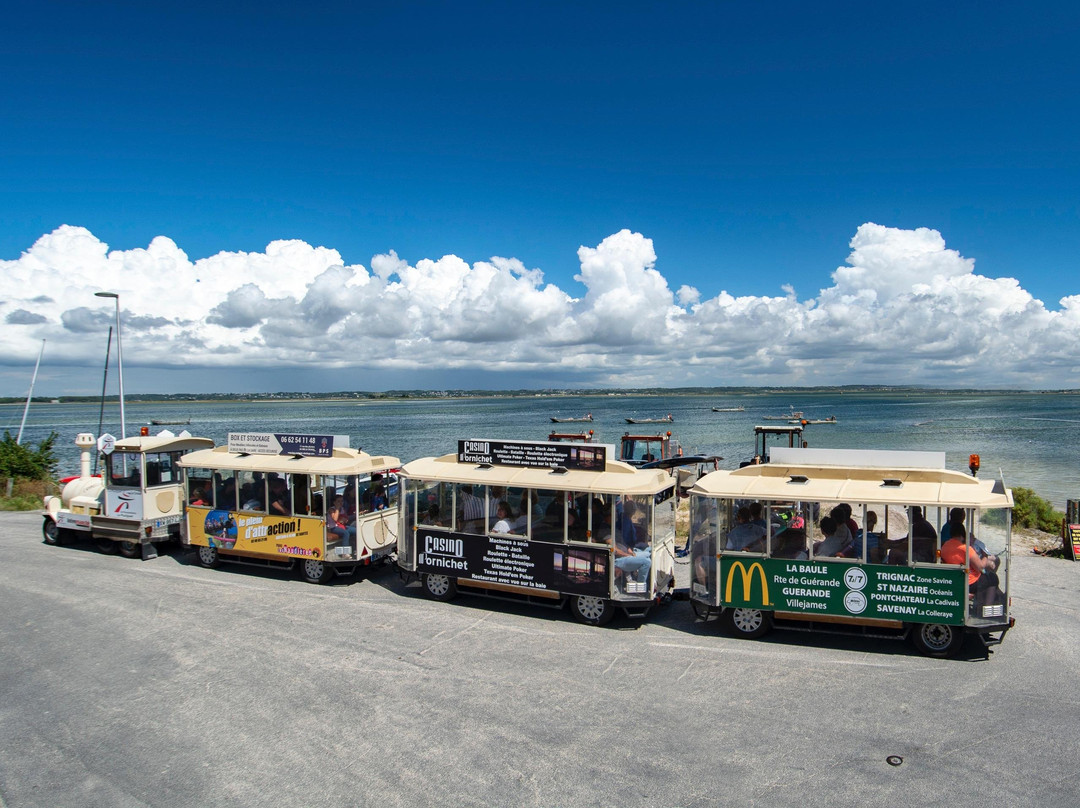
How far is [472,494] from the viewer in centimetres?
1151

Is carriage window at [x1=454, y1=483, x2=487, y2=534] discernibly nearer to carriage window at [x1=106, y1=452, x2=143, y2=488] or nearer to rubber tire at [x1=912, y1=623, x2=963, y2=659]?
rubber tire at [x1=912, y1=623, x2=963, y2=659]

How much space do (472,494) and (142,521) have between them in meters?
8.02

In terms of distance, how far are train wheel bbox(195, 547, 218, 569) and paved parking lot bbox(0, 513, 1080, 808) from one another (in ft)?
8.27

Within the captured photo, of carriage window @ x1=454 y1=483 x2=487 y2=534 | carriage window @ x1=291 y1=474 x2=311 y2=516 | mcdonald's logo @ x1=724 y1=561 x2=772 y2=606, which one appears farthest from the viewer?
carriage window @ x1=291 y1=474 x2=311 y2=516

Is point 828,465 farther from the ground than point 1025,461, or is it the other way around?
point 828,465

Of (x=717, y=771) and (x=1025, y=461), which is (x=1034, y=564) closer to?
(x=717, y=771)

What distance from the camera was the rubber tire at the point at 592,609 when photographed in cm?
1042

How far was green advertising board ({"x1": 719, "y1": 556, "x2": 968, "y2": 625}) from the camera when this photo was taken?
29.1 feet

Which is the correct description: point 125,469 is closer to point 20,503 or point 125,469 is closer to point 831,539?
point 20,503

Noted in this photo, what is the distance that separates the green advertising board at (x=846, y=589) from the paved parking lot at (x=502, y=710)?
580 millimetres

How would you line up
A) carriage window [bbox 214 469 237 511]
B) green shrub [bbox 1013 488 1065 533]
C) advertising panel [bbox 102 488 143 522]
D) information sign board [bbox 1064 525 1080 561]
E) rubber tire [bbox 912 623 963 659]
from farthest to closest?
green shrub [bbox 1013 488 1065 533], advertising panel [bbox 102 488 143 522], information sign board [bbox 1064 525 1080 561], carriage window [bbox 214 469 237 511], rubber tire [bbox 912 623 963 659]

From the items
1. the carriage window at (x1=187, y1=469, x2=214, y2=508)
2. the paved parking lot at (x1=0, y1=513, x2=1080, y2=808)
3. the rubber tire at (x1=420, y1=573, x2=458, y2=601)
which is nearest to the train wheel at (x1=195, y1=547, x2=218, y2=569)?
the carriage window at (x1=187, y1=469, x2=214, y2=508)

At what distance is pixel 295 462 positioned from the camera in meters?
13.1

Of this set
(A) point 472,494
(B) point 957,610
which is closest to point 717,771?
(B) point 957,610
